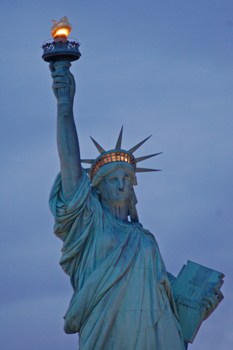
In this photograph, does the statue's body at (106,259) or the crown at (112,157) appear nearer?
the statue's body at (106,259)

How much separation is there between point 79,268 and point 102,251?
40 centimetres

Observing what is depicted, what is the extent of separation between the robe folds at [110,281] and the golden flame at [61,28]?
6.77 ft

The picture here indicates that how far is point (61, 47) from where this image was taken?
24.0 metres

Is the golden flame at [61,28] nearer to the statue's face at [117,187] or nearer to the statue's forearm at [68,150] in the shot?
the statue's forearm at [68,150]

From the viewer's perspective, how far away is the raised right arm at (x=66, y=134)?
77.8ft

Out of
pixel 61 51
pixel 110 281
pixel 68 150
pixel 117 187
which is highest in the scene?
pixel 61 51

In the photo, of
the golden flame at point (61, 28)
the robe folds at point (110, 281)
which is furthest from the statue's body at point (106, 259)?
the golden flame at point (61, 28)

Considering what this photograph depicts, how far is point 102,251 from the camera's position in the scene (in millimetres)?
23641

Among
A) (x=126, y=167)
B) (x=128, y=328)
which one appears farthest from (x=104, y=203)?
(x=128, y=328)

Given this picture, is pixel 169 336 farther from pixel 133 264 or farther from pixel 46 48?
pixel 46 48

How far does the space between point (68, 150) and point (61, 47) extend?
1.52 m

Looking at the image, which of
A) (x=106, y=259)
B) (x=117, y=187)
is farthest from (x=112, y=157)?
(x=106, y=259)

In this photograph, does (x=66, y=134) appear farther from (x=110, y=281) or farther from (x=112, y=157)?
(x=110, y=281)

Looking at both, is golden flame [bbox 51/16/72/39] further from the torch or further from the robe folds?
the robe folds
